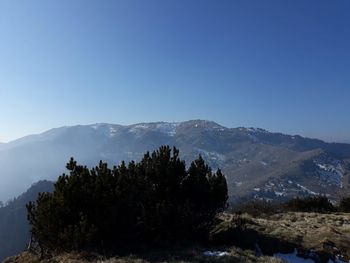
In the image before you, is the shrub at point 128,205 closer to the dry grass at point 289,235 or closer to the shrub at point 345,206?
the dry grass at point 289,235

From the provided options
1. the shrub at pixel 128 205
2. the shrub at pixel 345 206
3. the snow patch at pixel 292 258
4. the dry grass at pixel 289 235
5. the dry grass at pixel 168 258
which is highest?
the shrub at pixel 128 205

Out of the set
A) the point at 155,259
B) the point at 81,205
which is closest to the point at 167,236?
the point at 155,259

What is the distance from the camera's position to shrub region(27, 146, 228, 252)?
15000 mm

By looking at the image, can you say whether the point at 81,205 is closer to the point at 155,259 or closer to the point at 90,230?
the point at 90,230

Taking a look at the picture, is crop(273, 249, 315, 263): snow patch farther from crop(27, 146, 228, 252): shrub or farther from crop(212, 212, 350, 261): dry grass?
crop(27, 146, 228, 252): shrub

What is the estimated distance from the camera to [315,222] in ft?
84.1

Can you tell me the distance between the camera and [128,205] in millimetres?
16219

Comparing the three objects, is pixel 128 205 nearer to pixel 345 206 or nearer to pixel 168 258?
pixel 168 258

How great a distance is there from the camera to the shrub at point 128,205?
591 inches

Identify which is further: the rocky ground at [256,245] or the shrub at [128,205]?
the shrub at [128,205]

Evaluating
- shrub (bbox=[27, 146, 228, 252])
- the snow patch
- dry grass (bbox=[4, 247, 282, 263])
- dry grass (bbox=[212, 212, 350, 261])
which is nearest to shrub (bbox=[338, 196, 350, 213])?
dry grass (bbox=[212, 212, 350, 261])

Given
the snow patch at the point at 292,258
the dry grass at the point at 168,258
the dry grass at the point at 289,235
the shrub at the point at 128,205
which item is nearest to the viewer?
the dry grass at the point at 168,258

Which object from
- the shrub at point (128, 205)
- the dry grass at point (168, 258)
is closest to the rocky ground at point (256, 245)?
the dry grass at point (168, 258)

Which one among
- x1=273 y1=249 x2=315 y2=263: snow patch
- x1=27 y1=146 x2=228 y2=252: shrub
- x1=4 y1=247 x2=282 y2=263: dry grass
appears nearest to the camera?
x1=4 y1=247 x2=282 y2=263: dry grass
